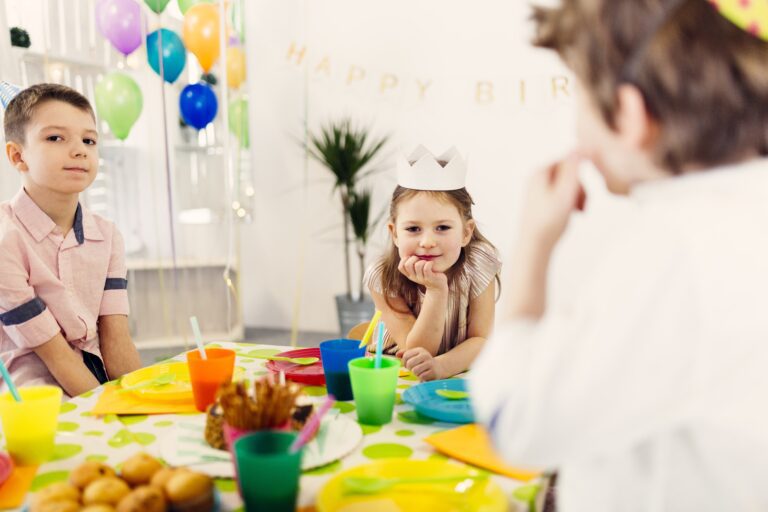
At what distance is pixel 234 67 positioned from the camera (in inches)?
154

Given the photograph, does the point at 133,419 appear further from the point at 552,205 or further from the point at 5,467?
the point at 552,205

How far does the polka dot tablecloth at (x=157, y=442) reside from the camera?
0.76 metres

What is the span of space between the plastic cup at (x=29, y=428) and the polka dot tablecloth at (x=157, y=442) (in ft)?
0.08

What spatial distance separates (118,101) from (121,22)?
0.41 metres

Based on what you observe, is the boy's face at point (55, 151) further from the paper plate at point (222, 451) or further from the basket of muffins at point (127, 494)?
the basket of muffins at point (127, 494)

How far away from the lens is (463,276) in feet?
5.79

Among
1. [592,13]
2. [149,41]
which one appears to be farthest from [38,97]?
[149,41]

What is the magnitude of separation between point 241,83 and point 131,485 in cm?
361

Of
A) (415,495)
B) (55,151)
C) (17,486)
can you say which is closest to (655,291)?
(415,495)

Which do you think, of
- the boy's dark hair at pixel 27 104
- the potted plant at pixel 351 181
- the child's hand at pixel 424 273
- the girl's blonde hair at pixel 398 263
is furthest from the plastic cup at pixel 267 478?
the potted plant at pixel 351 181

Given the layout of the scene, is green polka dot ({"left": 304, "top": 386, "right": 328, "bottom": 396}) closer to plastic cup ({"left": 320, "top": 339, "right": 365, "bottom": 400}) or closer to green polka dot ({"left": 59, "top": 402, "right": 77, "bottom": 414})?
plastic cup ({"left": 320, "top": 339, "right": 365, "bottom": 400})

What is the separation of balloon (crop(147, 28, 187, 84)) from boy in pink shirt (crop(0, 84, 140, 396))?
6.71ft

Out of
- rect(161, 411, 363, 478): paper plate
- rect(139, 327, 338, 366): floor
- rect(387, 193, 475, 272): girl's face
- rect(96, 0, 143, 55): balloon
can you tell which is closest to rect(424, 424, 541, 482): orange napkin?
rect(161, 411, 363, 478): paper plate

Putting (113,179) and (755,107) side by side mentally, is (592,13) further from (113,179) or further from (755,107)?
(113,179)
